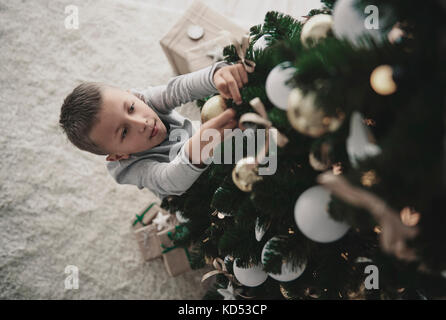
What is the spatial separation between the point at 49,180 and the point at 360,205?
1296 millimetres

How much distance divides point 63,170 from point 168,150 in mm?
670

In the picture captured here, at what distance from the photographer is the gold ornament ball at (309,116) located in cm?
29

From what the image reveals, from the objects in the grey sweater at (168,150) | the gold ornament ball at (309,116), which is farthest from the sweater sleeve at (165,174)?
the gold ornament ball at (309,116)

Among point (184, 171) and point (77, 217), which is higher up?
point (184, 171)

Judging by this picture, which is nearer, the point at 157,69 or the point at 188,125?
the point at 188,125

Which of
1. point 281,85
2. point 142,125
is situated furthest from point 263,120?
point 142,125

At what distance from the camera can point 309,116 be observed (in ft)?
0.94

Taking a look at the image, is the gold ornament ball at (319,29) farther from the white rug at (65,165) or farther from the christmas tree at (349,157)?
the white rug at (65,165)

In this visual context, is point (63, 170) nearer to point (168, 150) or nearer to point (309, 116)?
point (168, 150)

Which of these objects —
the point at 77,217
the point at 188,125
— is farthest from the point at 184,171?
the point at 77,217

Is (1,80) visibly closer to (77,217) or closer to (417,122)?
(77,217)
